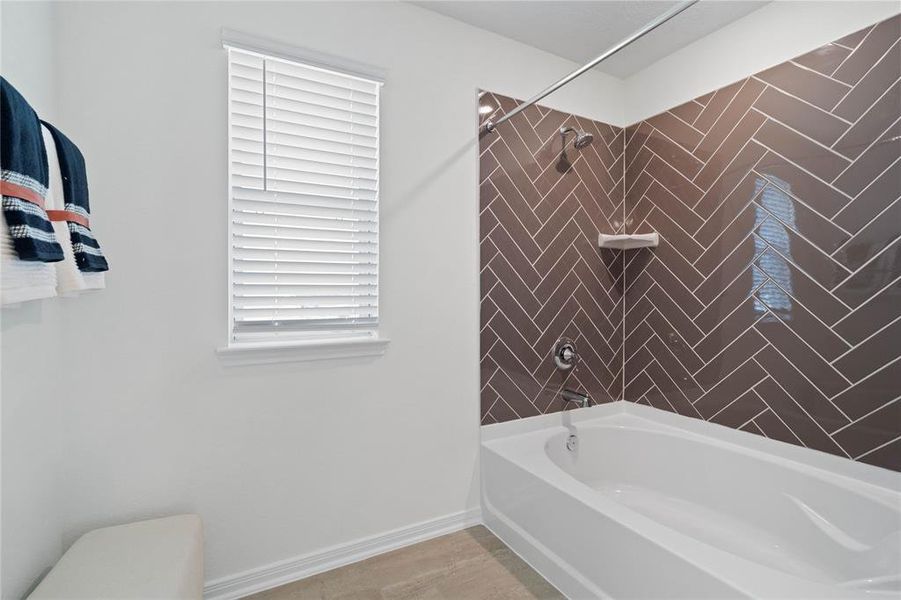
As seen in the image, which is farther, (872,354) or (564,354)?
(564,354)

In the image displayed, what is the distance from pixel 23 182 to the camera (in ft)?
3.14

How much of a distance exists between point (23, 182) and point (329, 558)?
1.77m

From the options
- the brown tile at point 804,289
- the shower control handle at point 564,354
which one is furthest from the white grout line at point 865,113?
the shower control handle at point 564,354

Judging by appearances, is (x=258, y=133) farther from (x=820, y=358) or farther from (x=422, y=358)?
(x=820, y=358)

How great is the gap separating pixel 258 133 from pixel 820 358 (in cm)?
266

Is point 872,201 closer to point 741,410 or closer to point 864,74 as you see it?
point 864,74

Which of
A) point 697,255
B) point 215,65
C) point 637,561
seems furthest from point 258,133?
point 697,255

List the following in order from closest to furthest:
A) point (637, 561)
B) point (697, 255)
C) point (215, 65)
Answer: point (637, 561)
point (215, 65)
point (697, 255)

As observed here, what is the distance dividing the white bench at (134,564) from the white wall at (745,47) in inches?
125

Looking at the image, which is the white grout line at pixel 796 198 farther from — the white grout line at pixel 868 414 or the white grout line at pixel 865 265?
the white grout line at pixel 868 414

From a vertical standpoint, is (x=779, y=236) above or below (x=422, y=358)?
above

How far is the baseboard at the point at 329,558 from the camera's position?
1726mm

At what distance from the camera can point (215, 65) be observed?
5.54 feet

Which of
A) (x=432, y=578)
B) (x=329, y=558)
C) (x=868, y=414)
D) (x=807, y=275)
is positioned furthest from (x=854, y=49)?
(x=329, y=558)
